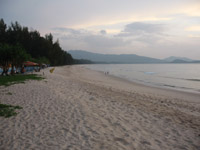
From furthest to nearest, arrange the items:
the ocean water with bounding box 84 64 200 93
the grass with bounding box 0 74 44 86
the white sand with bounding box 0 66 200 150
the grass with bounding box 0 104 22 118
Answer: the ocean water with bounding box 84 64 200 93, the grass with bounding box 0 74 44 86, the grass with bounding box 0 104 22 118, the white sand with bounding box 0 66 200 150

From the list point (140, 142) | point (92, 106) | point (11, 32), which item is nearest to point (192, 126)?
point (140, 142)

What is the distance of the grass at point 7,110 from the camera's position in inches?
219

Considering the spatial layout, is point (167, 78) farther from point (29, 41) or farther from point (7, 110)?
point (29, 41)

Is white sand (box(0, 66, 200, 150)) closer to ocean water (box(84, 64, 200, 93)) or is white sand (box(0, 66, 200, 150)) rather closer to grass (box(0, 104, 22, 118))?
grass (box(0, 104, 22, 118))

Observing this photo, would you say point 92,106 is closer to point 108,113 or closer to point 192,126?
point 108,113

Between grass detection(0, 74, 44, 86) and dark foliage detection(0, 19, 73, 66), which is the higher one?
dark foliage detection(0, 19, 73, 66)

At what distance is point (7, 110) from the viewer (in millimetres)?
5996

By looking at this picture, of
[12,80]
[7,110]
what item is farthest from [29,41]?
[7,110]

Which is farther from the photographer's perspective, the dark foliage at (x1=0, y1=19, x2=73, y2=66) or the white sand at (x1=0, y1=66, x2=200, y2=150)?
the dark foliage at (x1=0, y1=19, x2=73, y2=66)

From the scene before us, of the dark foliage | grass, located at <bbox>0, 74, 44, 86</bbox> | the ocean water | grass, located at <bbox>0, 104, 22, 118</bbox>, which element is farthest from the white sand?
the dark foliage

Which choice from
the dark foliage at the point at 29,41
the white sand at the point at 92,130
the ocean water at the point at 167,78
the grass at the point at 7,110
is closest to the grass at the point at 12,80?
the grass at the point at 7,110

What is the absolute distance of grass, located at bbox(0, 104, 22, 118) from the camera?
557 cm

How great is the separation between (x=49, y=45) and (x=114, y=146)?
231ft

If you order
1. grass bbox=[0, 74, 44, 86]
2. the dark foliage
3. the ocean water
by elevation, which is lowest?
the ocean water
